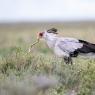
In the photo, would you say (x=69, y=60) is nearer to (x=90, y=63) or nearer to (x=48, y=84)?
(x=90, y=63)

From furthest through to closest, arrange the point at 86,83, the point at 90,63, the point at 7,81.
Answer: the point at 90,63
the point at 86,83
the point at 7,81

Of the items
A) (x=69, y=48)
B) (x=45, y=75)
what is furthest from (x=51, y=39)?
(x=45, y=75)

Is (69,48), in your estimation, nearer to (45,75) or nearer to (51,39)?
(51,39)

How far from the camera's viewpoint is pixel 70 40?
417 inches

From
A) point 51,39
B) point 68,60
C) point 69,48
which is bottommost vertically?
point 68,60

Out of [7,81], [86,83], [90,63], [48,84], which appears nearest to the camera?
[48,84]

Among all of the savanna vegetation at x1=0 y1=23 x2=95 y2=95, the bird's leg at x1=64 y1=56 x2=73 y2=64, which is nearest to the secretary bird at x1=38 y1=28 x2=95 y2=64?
the bird's leg at x1=64 y1=56 x2=73 y2=64

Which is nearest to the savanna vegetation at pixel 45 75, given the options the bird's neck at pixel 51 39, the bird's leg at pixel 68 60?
the bird's leg at pixel 68 60

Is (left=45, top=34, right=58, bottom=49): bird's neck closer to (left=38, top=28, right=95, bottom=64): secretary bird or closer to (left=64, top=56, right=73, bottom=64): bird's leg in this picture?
(left=38, top=28, right=95, bottom=64): secretary bird

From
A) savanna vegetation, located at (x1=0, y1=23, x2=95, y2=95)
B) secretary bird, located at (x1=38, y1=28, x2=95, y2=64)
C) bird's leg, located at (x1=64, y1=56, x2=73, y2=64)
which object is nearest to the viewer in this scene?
savanna vegetation, located at (x1=0, y1=23, x2=95, y2=95)

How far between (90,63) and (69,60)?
1.46ft

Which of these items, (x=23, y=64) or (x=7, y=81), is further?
(x=23, y=64)

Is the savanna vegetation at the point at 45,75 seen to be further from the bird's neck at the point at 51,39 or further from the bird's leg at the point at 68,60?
the bird's neck at the point at 51,39

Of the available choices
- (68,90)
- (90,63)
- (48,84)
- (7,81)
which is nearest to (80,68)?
(90,63)
